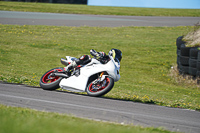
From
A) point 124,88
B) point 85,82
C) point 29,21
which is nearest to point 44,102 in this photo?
point 85,82

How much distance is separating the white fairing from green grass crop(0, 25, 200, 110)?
6.07 feet

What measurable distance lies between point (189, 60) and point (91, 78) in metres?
7.03

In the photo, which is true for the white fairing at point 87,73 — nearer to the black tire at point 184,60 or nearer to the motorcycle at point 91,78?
the motorcycle at point 91,78

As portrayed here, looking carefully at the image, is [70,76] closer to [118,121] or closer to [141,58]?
[118,121]

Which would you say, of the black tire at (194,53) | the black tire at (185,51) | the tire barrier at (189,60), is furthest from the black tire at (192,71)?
the black tire at (185,51)

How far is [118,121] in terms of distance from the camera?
636 cm

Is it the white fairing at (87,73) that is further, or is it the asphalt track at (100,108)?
the white fairing at (87,73)

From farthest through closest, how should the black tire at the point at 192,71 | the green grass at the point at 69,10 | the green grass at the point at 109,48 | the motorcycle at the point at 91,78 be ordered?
the green grass at the point at 69,10, the black tire at the point at 192,71, the green grass at the point at 109,48, the motorcycle at the point at 91,78

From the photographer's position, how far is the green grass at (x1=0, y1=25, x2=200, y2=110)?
520 inches

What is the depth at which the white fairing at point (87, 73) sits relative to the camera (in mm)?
8859

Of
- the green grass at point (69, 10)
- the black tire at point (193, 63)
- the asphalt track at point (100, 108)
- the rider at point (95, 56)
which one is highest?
the green grass at point (69, 10)

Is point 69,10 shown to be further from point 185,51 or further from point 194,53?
point 194,53

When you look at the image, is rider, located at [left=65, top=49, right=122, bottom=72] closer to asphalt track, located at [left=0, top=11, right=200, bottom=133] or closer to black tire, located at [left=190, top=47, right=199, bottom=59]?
asphalt track, located at [left=0, top=11, right=200, bottom=133]

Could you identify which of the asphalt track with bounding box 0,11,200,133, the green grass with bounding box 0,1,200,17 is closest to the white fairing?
the asphalt track with bounding box 0,11,200,133
